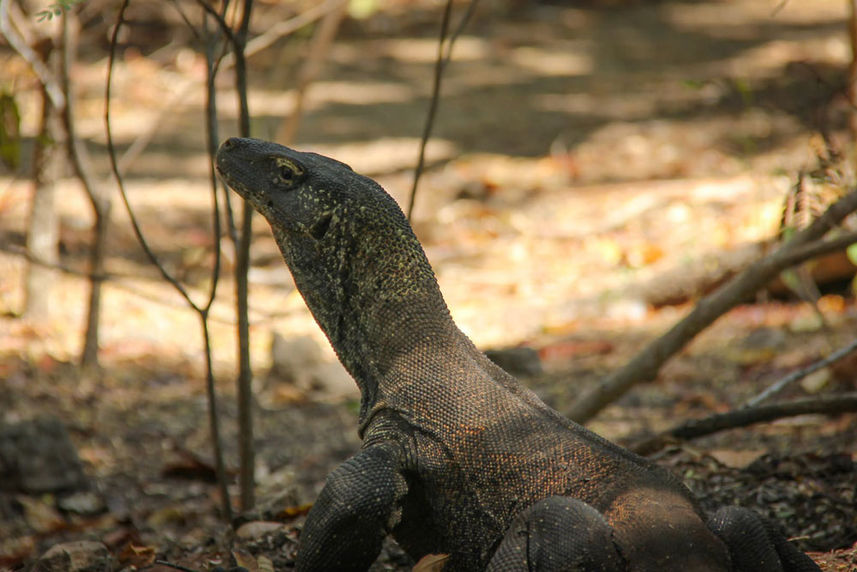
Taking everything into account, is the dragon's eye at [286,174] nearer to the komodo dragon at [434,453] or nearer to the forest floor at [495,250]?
the komodo dragon at [434,453]

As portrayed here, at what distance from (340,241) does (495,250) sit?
18.9 feet

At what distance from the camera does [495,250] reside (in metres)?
8.41

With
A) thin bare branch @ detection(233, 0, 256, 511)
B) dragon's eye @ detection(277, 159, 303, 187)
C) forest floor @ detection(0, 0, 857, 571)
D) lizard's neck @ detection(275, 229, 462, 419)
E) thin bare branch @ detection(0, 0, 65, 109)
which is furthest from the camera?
thin bare branch @ detection(0, 0, 65, 109)

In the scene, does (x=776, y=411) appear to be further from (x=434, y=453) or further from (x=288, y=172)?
(x=288, y=172)

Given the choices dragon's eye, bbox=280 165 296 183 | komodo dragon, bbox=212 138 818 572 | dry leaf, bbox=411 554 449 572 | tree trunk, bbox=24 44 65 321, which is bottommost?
dry leaf, bbox=411 554 449 572

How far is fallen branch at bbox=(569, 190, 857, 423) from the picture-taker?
3.32 metres

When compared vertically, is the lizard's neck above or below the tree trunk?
below

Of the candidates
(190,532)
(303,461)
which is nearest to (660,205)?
(303,461)

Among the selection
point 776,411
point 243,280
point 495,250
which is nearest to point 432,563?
point 243,280

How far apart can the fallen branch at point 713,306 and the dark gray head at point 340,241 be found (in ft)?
3.69

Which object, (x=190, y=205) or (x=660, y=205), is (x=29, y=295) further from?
(x=660, y=205)

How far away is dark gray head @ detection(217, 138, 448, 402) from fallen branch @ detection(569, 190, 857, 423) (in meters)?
1.12

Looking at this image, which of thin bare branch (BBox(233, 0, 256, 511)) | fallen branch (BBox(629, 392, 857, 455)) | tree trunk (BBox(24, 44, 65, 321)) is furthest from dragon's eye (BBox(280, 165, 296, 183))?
tree trunk (BBox(24, 44, 65, 321))

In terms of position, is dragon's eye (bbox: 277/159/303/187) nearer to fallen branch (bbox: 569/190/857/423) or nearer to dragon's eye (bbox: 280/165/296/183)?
dragon's eye (bbox: 280/165/296/183)
